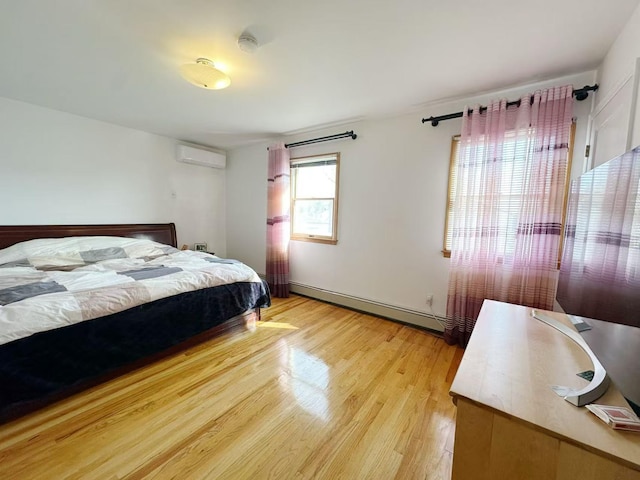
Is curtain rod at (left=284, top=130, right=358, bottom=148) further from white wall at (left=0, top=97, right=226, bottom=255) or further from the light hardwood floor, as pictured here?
the light hardwood floor

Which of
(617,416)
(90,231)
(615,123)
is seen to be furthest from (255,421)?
(90,231)

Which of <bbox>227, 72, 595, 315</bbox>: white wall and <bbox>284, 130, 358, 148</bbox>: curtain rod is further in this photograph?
<bbox>284, 130, 358, 148</bbox>: curtain rod

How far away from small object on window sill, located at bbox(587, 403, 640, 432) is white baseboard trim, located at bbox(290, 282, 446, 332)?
2.01 m

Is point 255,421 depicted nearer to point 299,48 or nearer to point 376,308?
point 376,308

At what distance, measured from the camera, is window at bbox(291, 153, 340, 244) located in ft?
11.2

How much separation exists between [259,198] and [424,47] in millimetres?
3104

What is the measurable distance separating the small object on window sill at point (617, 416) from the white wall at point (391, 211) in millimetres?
1959

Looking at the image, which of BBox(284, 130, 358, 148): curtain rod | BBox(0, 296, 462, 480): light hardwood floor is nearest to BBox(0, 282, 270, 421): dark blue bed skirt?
BBox(0, 296, 462, 480): light hardwood floor

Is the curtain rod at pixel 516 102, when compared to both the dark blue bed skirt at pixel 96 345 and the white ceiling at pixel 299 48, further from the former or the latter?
the dark blue bed skirt at pixel 96 345


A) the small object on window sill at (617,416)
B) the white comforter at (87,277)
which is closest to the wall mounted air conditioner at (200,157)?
the white comforter at (87,277)

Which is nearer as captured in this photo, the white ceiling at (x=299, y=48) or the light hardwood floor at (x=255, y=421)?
the light hardwood floor at (x=255, y=421)

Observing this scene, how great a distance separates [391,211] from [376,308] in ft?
3.89

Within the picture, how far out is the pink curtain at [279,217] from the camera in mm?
3701

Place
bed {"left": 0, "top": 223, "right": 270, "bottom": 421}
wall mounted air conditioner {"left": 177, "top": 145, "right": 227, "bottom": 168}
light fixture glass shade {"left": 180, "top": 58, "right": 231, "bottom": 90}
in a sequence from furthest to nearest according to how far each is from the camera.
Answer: wall mounted air conditioner {"left": 177, "top": 145, "right": 227, "bottom": 168} → light fixture glass shade {"left": 180, "top": 58, "right": 231, "bottom": 90} → bed {"left": 0, "top": 223, "right": 270, "bottom": 421}
